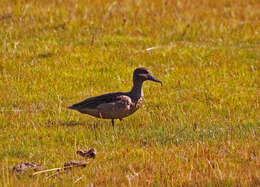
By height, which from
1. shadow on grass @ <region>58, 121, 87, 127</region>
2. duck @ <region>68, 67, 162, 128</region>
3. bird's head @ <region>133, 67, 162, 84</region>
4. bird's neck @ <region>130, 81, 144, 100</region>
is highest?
bird's head @ <region>133, 67, 162, 84</region>

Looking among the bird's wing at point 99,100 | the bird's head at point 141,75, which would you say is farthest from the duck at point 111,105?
the bird's head at point 141,75

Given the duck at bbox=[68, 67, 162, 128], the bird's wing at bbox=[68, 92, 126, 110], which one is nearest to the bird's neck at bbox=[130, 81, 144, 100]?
the duck at bbox=[68, 67, 162, 128]

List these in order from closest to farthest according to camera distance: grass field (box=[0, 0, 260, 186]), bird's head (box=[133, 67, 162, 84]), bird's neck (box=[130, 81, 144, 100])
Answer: grass field (box=[0, 0, 260, 186]), bird's neck (box=[130, 81, 144, 100]), bird's head (box=[133, 67, 162, 84])

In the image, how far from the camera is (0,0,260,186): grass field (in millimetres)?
6863

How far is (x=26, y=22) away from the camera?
15469 mm

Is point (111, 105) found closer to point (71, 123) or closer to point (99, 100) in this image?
point (99, 100)

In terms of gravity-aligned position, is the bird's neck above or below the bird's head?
below

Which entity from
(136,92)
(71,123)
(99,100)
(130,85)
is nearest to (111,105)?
(99,100)

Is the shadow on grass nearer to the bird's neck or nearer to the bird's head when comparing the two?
the bird's neck

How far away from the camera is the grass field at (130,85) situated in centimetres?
686

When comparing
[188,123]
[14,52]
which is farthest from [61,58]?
[188,123]

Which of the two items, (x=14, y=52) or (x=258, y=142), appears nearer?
(x=258, y=142)

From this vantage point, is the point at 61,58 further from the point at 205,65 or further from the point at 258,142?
the point at 258,142

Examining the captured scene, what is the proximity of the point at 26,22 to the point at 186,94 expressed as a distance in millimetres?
6273
